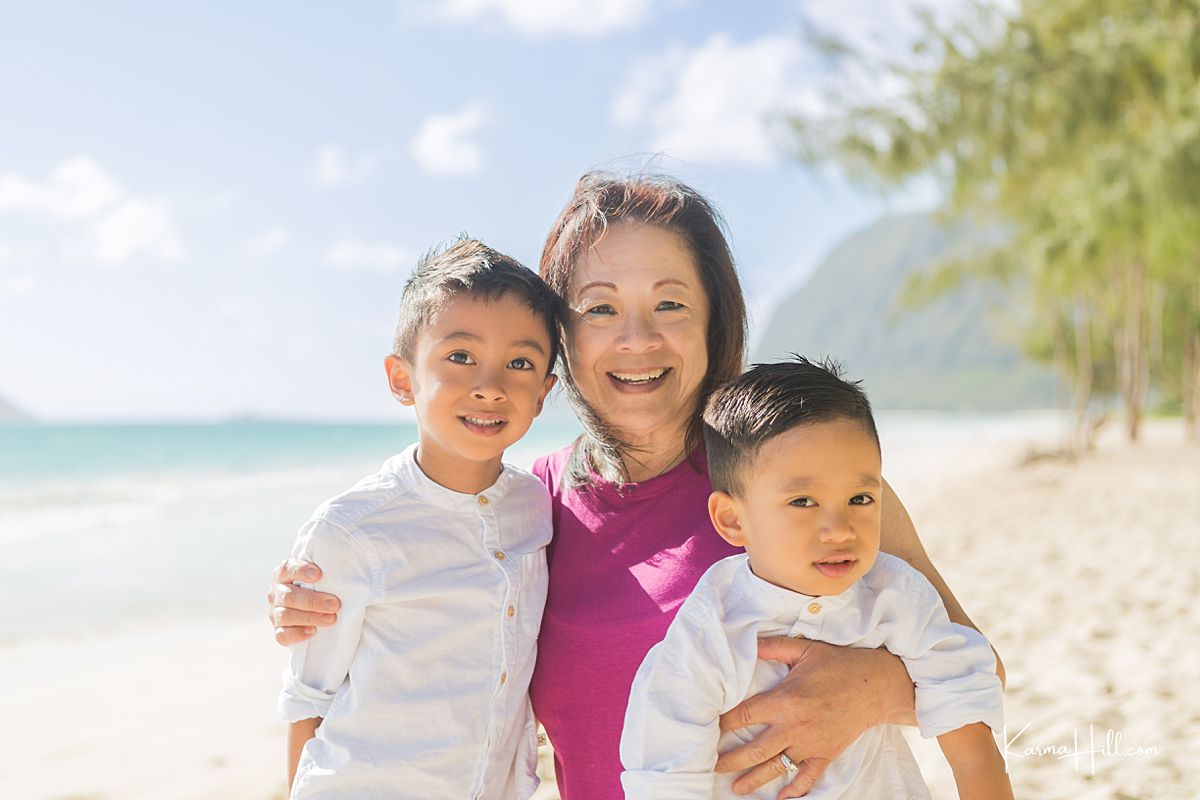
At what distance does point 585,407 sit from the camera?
230cm

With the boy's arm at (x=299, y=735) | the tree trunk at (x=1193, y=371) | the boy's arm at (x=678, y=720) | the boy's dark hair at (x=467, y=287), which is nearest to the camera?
the boy's arm at (x=678, y=720)

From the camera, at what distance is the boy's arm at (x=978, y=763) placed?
1.66 m

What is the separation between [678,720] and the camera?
1657 millimetres

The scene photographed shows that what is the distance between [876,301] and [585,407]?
191681 millimetres

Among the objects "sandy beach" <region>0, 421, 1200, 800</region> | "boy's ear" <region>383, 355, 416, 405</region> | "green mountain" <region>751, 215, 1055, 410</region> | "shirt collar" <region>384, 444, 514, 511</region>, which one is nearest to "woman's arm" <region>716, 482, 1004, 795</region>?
"shirt collar" <region>384, 444, 514, 511</region>

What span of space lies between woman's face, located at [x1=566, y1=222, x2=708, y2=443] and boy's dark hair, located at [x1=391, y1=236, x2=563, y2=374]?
8 centimetres

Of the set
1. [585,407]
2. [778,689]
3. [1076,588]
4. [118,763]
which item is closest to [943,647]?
[778,689]

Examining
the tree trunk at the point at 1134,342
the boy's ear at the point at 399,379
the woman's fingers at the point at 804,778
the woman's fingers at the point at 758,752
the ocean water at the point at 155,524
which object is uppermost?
the tree trunk at the point at 1134,342

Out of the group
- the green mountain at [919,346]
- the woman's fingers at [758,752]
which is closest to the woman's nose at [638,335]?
the woman's fingers at [758,752]

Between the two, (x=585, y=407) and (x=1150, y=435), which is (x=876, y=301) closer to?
(x=1150, y=435)

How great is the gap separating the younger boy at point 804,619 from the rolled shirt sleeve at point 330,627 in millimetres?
634

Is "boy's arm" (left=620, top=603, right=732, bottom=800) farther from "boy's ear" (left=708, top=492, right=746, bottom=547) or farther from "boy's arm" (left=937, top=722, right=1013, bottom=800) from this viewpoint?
"boy's arm" (left=937, top=722, right=1013, bottom=800)

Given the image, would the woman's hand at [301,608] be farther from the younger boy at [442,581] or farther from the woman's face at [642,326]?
the woman's face at [642,326]

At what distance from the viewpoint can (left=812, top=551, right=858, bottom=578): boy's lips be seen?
165cm
